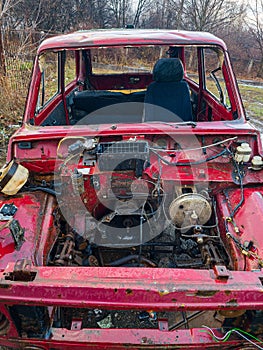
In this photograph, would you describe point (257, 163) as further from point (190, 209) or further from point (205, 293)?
point (205, 293)

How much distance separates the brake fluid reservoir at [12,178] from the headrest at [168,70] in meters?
1.88

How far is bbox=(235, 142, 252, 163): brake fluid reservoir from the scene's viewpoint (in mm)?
2365

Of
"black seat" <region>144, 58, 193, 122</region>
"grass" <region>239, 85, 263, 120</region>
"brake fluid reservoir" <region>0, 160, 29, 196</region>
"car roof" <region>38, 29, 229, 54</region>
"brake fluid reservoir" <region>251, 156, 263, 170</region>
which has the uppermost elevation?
"car roof" <region>38, 29, 229, 54</region>

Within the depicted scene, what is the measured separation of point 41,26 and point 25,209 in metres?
17.1

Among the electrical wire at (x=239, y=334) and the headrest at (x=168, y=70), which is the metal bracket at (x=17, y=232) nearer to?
the electrical wire at (x=239, y=334)

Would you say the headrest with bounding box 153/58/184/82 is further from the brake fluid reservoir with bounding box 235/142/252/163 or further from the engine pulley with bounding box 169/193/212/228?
the engine pulley with bounding box 169/193/212/228

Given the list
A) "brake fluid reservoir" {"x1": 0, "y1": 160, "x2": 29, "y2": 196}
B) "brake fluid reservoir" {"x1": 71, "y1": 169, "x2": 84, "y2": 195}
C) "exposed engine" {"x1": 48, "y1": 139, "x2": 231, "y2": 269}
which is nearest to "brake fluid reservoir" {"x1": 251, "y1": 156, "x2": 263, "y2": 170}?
"exposed engine" {"x1": 48, "y1": 139, "x2": 231, "y2": 269}

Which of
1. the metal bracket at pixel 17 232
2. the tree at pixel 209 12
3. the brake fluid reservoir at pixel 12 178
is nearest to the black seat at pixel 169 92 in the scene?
the brake fluid reservoir at pixel 12 178

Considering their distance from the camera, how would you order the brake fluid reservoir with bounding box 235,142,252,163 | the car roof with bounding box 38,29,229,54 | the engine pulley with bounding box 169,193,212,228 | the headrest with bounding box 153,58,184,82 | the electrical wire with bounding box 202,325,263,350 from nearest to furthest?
the electrical wire with bounding box 202,325,263,350
the engine pulley with bounding box 169,193,212,228
the brake fluid reservoir with bounding box 235,142,252,163
the car roof with bounding box 38,29,229,54
the headrest with bounding box 153,58,184,82

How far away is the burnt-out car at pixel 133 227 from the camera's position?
1579 mm

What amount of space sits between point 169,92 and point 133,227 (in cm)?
172

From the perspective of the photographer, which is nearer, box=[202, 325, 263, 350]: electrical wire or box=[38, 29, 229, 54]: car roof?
box=[202, 325, 263, 350]: electrical wire

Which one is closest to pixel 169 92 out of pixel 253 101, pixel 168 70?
pixel 168 70

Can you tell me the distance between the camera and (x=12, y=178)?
7.41 ft
